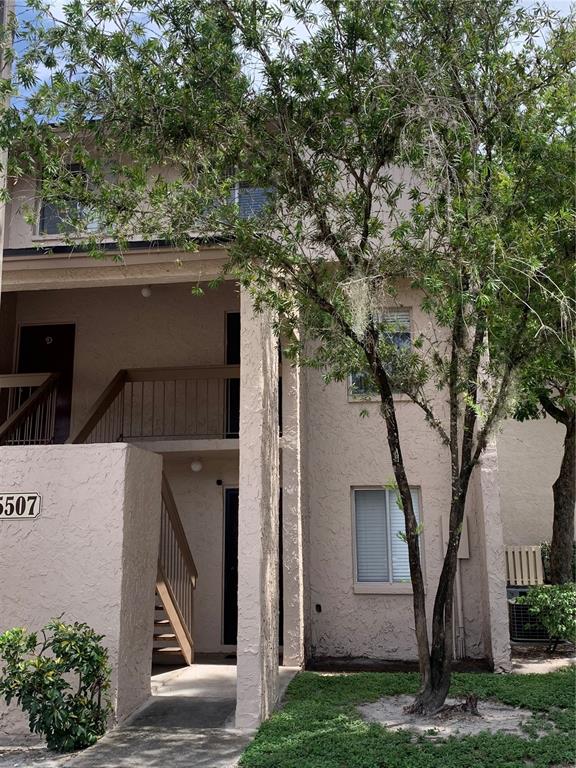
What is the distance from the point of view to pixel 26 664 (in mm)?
6527

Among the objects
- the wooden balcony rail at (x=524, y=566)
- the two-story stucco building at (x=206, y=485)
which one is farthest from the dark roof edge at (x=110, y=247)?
the wooden balcony rail at (x=524, y=566)

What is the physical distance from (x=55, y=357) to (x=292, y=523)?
539cm

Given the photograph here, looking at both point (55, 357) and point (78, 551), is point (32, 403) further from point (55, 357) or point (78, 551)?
point (78, 551)

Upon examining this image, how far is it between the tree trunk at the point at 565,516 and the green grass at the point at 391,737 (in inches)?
120

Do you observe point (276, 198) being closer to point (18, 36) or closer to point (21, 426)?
point (18, 36)

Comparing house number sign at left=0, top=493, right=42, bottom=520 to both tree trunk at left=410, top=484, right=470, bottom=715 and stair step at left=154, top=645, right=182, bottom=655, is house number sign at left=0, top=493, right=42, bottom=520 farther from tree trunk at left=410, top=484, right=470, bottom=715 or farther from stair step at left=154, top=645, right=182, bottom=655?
tree trunk at left=410, top=484, right=470, bottom=715

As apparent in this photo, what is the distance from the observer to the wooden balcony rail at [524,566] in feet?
41.0

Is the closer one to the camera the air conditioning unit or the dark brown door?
the air conditioning unit

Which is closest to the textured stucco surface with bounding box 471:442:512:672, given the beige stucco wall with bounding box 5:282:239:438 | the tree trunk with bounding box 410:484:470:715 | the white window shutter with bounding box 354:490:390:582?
the white window shutter with bounding box 354:490:390:582

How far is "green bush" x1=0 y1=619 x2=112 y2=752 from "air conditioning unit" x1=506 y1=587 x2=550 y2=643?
6607 millimetres

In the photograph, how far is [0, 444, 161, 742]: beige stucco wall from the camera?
7.25 meters

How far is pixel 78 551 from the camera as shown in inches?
291

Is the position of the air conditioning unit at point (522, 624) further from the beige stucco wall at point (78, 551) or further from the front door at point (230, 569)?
the beige stucco wall at point (78, 551)

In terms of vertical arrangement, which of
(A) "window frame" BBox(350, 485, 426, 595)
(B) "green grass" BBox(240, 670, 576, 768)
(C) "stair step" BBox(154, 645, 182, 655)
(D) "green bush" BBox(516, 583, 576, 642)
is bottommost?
(B) "green grass" BBox(240, 670, 576, 768)
